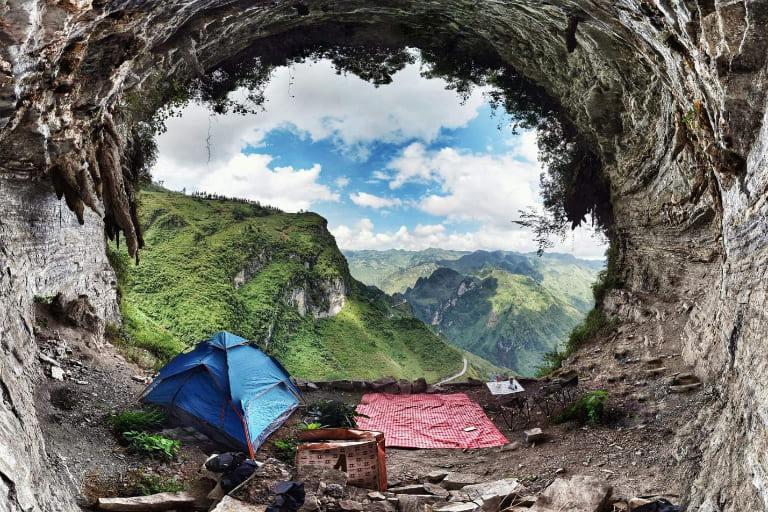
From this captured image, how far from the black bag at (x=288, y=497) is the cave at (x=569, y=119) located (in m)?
2.11

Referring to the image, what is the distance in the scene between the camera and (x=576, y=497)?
14.5 feet

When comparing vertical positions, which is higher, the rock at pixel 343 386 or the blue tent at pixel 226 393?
the blue tent at pixel 226 393

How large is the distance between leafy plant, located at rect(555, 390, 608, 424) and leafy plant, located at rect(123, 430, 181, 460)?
7859mm

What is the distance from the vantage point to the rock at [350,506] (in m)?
4.48

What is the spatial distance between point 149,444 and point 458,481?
5.07 metres

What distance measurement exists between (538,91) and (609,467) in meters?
13.3

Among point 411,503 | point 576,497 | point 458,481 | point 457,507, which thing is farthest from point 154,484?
point 576,497

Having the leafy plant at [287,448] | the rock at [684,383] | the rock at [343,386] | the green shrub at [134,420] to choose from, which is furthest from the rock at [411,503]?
the rock at [343,386]

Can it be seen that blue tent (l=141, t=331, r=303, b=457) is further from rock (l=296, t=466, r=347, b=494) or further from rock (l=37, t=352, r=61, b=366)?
rock (l=296, t=466, r=347, b=494)

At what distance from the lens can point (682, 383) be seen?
23.1 ft

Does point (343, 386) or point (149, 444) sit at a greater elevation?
point (149, 444)

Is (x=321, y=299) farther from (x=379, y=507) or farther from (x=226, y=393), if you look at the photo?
(x=379, y=507)

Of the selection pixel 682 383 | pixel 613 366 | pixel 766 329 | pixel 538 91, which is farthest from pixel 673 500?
pixel 538 91

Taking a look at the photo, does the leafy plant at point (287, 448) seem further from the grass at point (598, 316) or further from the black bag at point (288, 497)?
the grass at point (598, 316)
